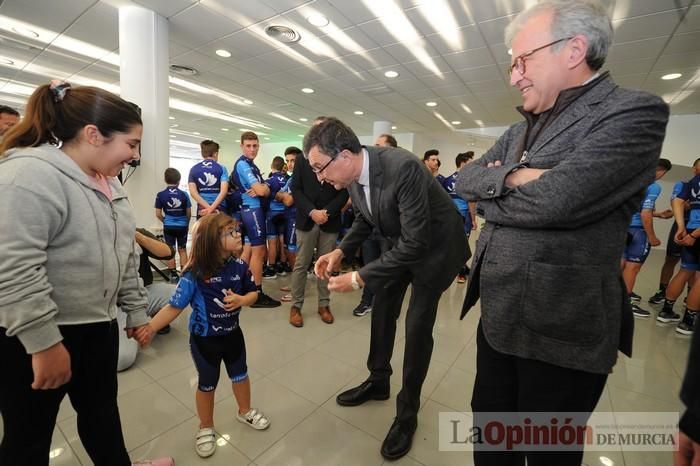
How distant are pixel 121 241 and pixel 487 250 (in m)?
1.11

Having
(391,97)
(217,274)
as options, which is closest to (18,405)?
(217,274)

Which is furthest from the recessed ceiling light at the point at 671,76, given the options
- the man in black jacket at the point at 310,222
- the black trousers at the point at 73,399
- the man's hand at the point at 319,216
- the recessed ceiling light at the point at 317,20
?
the black trousers at the point at 73,399

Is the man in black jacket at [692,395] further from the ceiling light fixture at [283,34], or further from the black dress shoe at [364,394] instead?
the ceiling light fixture at [283,34]

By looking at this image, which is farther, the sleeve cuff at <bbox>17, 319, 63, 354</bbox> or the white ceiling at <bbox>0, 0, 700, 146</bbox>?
the white ceiling at <bbox>0, 0, 700, 146</bbox>

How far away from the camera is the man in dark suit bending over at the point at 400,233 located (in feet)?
4.28

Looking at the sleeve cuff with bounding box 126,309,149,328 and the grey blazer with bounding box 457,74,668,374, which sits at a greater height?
the grey blazer with bounding box 457,74,668,374

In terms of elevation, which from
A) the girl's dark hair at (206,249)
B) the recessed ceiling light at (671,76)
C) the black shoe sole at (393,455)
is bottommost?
the black shoe sole at (393,455)

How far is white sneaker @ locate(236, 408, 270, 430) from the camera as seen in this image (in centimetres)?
158

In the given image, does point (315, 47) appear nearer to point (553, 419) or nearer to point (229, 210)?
point (229, 210)

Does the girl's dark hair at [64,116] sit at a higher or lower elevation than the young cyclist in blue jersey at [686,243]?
higher

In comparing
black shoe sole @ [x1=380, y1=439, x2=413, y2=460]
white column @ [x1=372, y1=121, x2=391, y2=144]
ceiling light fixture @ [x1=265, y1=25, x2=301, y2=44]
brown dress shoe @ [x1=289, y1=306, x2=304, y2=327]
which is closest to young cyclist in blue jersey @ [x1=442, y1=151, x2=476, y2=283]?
brown dress shoe @ [x1=289, y1=306, x2=304, y2=327]

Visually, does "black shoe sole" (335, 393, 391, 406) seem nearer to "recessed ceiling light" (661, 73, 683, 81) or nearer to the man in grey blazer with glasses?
the man in grey blazer with glasses

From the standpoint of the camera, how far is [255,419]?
1.59 m

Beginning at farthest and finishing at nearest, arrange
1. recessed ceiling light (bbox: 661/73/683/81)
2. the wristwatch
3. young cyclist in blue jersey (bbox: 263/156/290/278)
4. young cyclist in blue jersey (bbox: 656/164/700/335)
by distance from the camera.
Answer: recessed ceiling light (bbox: 661/73/683/81)
young cyclist in blue jersey (bbox: 263/156/290/278)
young cyclist in blue jersey (bbox: 656/164/700/335)
the wristwatch
